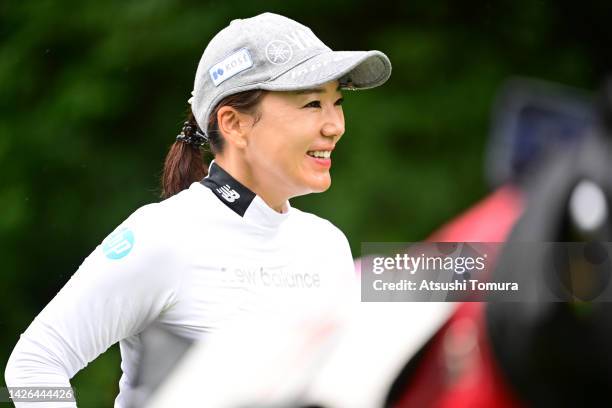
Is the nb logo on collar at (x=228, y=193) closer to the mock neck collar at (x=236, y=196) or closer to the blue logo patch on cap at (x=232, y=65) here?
the mock neck collar at (x=236, y=196)

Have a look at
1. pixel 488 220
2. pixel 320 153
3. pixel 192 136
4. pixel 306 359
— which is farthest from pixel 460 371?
pixel 488 220

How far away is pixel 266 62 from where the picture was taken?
1.18 metres

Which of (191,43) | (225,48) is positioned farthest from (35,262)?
(225,48)

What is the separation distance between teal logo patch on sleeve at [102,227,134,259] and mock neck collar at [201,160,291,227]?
12cm

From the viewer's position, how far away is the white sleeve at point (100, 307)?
Result: 3.58 ft

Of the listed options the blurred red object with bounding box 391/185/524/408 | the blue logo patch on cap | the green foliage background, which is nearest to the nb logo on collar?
the blue logo patch on cap

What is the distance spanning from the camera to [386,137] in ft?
7.23

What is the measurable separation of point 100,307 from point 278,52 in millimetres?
331

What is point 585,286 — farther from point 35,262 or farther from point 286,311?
point 35,262

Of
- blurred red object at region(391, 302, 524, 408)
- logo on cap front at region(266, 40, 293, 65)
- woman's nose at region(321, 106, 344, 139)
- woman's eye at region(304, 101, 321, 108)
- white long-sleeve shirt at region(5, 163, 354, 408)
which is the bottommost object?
blurred red object at region(391, 302, 524, 408)

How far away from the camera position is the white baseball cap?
3.85ft

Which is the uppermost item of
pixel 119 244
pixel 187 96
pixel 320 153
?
pixel 187 96

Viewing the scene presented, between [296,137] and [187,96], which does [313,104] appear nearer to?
[296,137]

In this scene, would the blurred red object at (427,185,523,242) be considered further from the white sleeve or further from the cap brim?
the white sleeve
